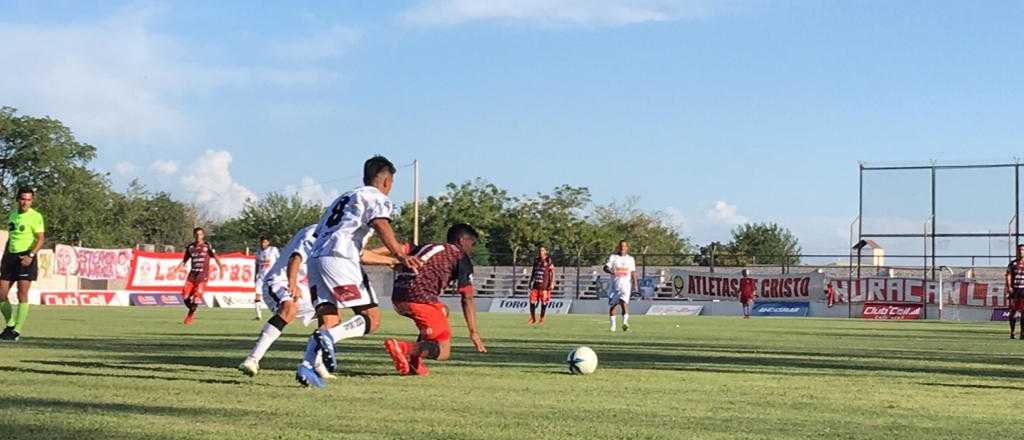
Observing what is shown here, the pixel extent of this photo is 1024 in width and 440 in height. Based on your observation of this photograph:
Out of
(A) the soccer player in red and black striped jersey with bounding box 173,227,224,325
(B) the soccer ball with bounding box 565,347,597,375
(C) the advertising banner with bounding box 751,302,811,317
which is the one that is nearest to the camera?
(B) the soccer ball with bounding box 565,347,597,375

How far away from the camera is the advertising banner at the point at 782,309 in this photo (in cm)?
5075

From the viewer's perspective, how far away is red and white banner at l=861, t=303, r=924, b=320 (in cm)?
4766

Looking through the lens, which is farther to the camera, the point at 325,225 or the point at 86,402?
the point at 325,225

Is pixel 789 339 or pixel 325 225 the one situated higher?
pixel 325 225

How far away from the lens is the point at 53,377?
417 inches

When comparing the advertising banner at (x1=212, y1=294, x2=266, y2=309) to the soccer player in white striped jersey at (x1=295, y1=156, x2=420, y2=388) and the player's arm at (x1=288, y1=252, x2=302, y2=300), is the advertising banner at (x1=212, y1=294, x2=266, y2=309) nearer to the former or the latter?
the player's arm at (x1=288, y1=252, x2=302, y2=300)

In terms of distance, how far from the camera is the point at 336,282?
408 inches

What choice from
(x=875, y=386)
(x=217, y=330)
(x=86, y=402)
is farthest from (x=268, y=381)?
(x=217, y=330)

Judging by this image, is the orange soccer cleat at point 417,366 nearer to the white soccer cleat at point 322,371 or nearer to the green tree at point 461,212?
the white soccer cleat at point 322,371

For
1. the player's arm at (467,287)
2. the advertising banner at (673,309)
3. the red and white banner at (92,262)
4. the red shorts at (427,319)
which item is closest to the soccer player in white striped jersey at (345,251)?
the red shorts at (427,319)

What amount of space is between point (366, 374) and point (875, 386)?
14.0ft

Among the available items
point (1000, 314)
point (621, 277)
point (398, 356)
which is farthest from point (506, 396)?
point (1000, 314)

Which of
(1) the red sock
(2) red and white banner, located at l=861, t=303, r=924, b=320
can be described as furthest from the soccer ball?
(2) red and white banner, located at l=861, t=303, r=924, b=320

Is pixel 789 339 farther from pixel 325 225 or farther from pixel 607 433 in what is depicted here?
pixel 607 433
